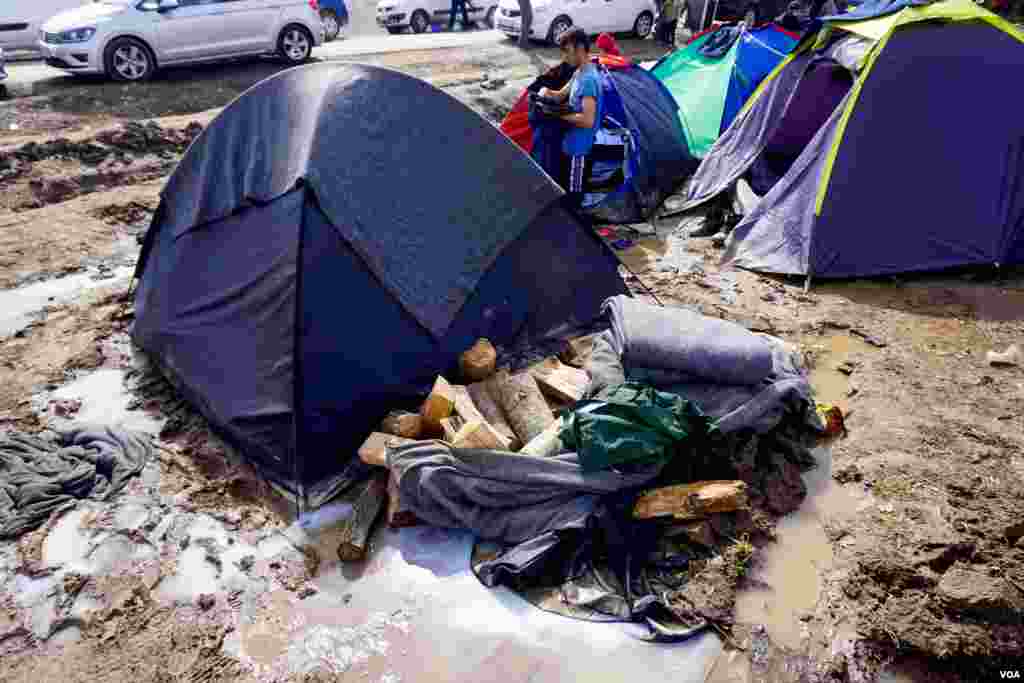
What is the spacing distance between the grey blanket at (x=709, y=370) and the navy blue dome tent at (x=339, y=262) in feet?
2.88

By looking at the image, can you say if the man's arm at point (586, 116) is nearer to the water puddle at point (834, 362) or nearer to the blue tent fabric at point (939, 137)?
the blue tent fabric at point (939, 137)

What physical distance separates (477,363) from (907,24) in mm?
4836

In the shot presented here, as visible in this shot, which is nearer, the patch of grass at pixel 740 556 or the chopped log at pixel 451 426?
the patch of grass at pixel 740 556

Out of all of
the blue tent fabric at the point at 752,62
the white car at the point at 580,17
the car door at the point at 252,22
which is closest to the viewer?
the blue tent fabric at the point at 752,62

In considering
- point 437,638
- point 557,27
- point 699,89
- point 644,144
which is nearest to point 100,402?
point 437,638

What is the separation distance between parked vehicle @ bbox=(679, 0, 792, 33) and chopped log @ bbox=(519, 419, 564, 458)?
16.7 m

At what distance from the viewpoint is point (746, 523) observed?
3580 millimetres

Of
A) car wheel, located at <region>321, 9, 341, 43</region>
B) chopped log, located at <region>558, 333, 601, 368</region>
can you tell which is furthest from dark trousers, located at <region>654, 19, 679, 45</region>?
chopped log, located at <region>558, 333, 601, 368</region>

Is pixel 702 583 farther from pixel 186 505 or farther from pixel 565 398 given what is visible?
pixel 186 505

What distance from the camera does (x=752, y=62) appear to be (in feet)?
28.2

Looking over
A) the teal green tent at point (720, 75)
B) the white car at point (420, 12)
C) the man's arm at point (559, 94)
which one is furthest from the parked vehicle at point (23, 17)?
the teal green tent at point (720, 75)

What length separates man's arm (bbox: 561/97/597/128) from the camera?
627 cm

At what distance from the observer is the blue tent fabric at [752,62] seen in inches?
336

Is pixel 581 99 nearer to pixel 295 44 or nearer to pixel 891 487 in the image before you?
pixel 891 487
